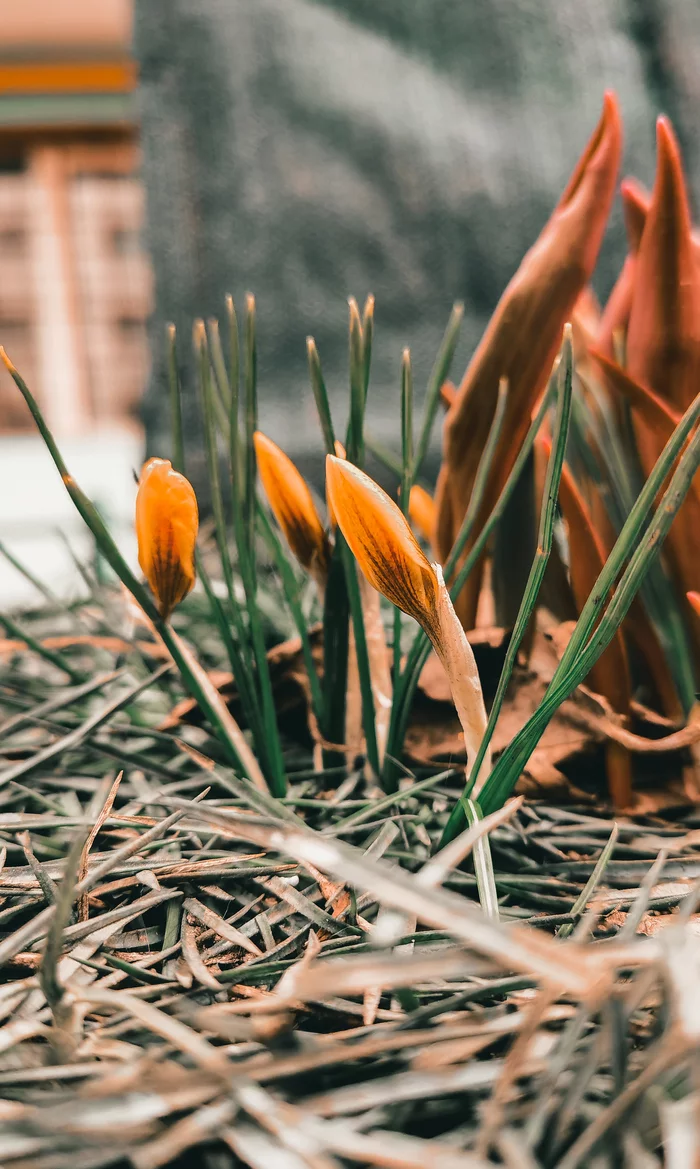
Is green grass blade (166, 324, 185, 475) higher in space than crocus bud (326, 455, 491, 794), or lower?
higher

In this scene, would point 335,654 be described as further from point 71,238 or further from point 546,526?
point 71,238

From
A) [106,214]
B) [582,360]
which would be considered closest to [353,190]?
[582,360]

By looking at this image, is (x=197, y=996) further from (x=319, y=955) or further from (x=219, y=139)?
(x=219, y=139)

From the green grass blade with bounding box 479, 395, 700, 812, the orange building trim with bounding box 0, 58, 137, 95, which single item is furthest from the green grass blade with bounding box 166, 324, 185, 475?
the orange building trim with bounding box 0, 58, 137, 95

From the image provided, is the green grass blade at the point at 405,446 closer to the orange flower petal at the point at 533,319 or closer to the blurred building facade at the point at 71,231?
the orange flower petal at the point at 533,319

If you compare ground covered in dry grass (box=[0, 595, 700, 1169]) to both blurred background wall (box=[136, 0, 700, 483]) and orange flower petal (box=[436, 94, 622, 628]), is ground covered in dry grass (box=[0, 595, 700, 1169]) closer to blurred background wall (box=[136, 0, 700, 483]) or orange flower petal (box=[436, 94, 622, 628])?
orange flower petal (box=[436, 94, 622, 628])

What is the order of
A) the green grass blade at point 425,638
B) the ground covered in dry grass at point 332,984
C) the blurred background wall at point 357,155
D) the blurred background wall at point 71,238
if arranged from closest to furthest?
the ground covered in dry grass at point 332,984
the green grass blade at point 425,638
the blurred background wall at point 357,155
the blurred background wall at point 71,238

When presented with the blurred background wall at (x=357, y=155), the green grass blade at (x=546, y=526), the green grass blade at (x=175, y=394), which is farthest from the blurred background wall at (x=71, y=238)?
the green grass blade at (x=546, y=526)
